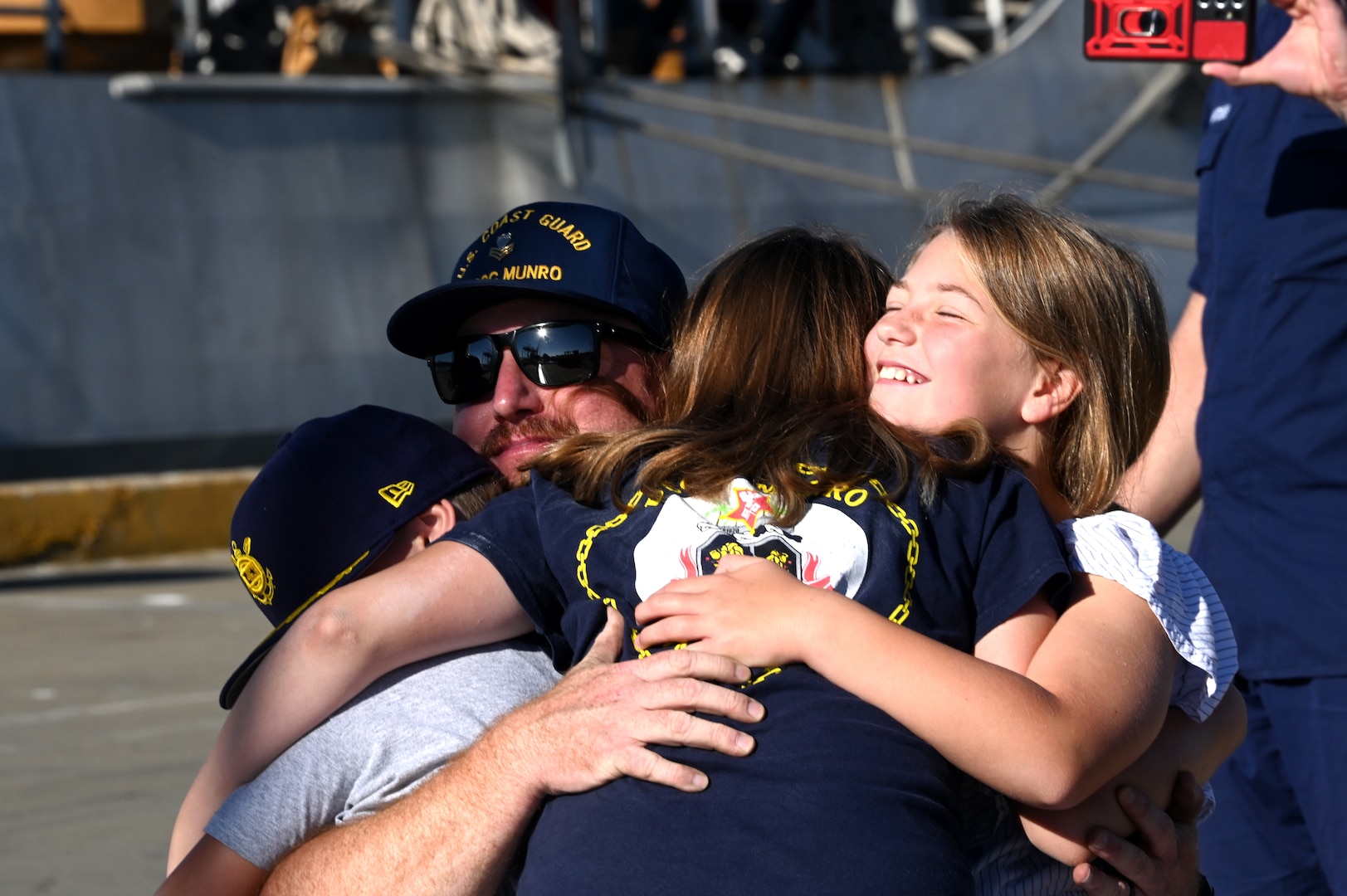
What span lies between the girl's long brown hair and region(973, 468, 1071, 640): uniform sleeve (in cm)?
6

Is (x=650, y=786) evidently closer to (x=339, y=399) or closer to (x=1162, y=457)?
(x=1162, y=457)

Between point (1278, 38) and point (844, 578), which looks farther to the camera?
point (1278, 38)

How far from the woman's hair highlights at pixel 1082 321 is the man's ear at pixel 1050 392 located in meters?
0.01

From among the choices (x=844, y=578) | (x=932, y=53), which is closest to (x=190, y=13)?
(x=932, y=53)

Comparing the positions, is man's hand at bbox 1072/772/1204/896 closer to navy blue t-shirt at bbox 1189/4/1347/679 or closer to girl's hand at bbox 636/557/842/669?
girl's hand at bbox 636/557/842/669

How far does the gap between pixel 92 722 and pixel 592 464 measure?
4790 millimetres

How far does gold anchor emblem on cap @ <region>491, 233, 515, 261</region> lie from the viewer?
7.65ft

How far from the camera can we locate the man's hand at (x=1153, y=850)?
67.4 inches

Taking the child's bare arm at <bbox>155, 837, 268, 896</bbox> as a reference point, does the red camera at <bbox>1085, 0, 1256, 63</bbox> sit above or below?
above

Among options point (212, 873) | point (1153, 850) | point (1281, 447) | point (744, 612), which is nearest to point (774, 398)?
point (744, 612)


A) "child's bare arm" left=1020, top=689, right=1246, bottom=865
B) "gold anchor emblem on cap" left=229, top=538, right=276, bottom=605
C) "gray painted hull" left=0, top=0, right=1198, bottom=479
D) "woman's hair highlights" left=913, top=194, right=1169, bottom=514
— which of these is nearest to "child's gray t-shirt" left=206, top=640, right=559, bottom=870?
"gold anchor emblem on cap" left=229, top=538, right=276, bottom=605

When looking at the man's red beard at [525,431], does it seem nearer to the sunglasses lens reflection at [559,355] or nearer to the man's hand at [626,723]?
the sunglasses lens reflection at [559,355]

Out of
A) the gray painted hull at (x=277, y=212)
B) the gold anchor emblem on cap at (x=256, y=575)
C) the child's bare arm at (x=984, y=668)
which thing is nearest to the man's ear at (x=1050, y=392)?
the child's bare arm at (x=984, y=668)

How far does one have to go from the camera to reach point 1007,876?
1.71 m
